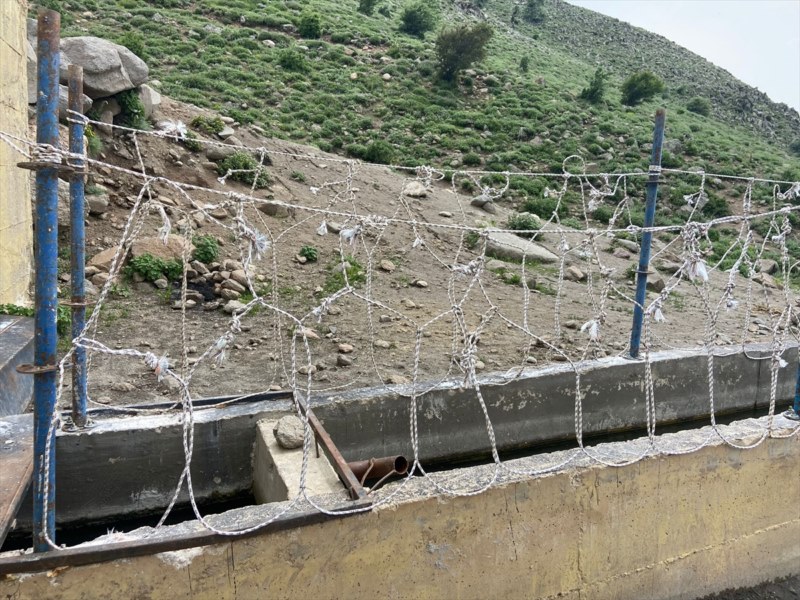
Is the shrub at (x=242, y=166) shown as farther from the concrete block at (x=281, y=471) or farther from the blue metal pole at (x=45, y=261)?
the blue metal pole at (x=45, y=261)

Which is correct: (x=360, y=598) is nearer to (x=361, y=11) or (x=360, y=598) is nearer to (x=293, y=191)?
(x=293, y=191)

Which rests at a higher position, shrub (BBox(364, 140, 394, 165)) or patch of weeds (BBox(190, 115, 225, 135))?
patch of weeds (BBox(190, 115, 225, 135))

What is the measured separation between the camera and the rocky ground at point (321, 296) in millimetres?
6006

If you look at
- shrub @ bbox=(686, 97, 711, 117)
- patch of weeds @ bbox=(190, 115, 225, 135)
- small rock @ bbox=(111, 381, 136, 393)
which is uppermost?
shrub @ bbox=(686, 97, 711, 117)

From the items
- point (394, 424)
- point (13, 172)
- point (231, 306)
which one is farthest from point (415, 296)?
point (13, 172)

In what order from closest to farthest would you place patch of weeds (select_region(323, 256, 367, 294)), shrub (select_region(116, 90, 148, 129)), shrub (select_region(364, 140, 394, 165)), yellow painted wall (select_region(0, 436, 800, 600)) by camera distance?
yellow painted wall (select_region(0, 436, 800, 600)) → patch of weeds (select_region(323, 256, 367, 294)) → shrub (select_region(116, 90, 148, 129)) → shrub (select_region(364, 140, 394, 165))

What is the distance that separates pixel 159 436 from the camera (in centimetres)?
375

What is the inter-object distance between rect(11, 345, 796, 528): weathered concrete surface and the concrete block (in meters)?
0.12

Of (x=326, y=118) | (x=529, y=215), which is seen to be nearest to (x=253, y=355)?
(x=529, y=215)

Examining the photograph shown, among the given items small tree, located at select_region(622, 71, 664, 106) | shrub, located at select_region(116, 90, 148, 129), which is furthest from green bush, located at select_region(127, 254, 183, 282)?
small tree, located at select_region(622, 71, 664, 106)

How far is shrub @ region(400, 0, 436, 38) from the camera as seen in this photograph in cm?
3192

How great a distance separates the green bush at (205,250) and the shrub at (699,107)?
111ft

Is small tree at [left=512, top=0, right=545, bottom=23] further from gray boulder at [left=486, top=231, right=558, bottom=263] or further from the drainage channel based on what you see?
the drainage channel

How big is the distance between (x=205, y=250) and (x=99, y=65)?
373cm
